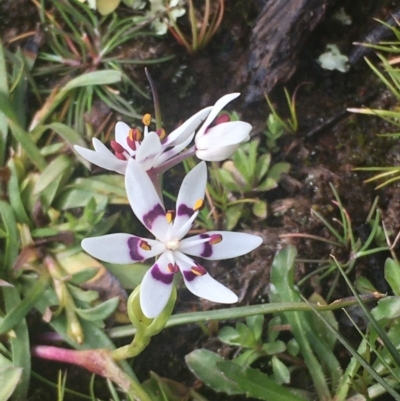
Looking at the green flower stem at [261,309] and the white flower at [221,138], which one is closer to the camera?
the white flower at [221,138]

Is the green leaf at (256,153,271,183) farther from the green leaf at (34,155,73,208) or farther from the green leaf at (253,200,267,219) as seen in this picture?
the green leaf at (34,155,73,208)

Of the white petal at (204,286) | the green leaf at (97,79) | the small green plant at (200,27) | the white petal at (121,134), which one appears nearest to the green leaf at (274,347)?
the white petal at (204,286)

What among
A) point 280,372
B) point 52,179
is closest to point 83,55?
point 52,179

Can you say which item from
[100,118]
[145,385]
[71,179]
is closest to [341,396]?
[145,385]

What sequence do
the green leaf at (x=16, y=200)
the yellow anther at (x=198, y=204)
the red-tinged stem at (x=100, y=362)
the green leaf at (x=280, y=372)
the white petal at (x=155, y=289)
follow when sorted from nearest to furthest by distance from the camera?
the white petal at (x=155, y=289) → the yellow anther at (x=198, y=204) → the red-tinged stem at (x=100, y=362) → the green leaf at (x=280, y=372) → the green leaf at (x=16, y=200)

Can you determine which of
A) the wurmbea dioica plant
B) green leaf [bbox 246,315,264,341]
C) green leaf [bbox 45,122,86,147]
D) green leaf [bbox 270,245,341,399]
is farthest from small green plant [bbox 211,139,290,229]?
the wurmbea dioica plant

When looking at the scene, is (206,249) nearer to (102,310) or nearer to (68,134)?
(102,310)

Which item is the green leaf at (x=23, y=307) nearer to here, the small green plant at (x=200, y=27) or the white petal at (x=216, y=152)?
the white petal at (x=216, y=152)

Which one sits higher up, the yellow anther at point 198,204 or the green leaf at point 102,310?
the yellow anther at point 198,204
